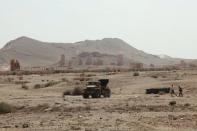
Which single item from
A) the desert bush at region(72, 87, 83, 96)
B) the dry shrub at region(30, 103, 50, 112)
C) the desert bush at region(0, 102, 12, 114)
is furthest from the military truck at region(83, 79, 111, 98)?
the desert bush at region(0, 102, 12, 114)

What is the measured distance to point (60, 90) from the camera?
210ft

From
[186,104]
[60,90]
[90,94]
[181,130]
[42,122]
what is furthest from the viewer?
[60,90]

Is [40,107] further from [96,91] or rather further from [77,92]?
[77,92]

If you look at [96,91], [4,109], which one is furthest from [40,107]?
[96,91]

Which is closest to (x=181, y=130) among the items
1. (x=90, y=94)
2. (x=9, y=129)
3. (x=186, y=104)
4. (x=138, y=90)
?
(x=9, y=129)

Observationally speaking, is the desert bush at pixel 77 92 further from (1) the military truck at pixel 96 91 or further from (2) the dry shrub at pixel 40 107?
(2) the dry shrub at pixel 40 107

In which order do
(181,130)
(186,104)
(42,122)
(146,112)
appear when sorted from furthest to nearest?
(186,104) < (146,112) < (42,122) < (181,130)

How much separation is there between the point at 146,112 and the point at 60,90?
31.2 m

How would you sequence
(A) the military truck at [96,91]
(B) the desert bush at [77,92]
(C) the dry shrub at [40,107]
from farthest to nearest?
(B) the desert bush at [77,92] < (A) the military truck at [96,91] < (C) the dry shrub at [40,107]

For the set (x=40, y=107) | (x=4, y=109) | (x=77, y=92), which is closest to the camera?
(x=4, y=109)

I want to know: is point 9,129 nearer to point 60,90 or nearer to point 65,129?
point 65,129

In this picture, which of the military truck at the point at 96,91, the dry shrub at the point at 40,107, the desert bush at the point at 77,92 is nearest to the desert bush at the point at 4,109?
the dry shrub at the point at 40,107

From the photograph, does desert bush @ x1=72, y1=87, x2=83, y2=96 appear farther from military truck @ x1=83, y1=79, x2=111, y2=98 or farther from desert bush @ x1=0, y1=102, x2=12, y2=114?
desert bush @ x1=0, y1=102, x2=12, y2=114

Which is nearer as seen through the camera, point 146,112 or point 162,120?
point 162,120
